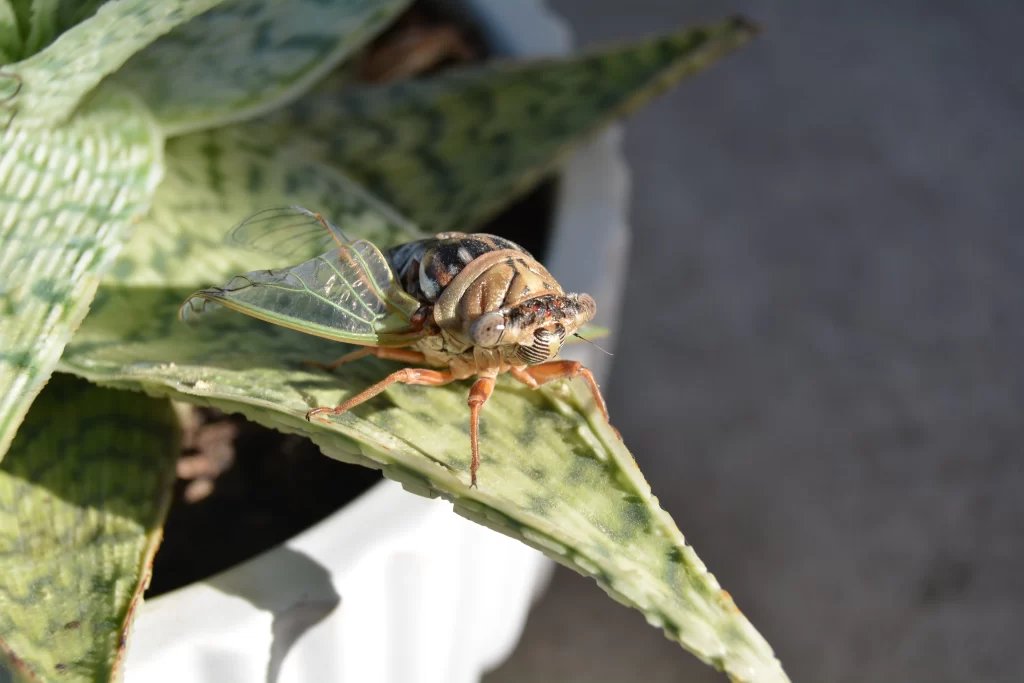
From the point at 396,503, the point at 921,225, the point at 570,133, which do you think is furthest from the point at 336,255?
the point at 921,225

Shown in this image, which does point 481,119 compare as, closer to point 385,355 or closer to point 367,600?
point 385,355

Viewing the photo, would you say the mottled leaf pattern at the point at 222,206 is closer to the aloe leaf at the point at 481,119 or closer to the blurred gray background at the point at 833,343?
the aloe leaf at the point at 481,119

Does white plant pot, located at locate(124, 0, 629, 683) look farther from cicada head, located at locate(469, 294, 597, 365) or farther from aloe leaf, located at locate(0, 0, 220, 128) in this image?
aloe leaf, located at locate(0, 0, 220, 128)

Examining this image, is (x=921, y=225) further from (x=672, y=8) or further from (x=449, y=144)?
(x=449, y=144)

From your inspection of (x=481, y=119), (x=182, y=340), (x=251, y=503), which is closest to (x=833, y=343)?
(x=481, y=119)

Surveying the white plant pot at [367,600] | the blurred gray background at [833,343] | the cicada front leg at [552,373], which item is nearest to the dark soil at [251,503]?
the white plant pot at [367,600]

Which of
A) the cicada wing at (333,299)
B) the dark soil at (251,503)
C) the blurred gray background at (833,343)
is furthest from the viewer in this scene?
the blurred gray background at (833,343)
